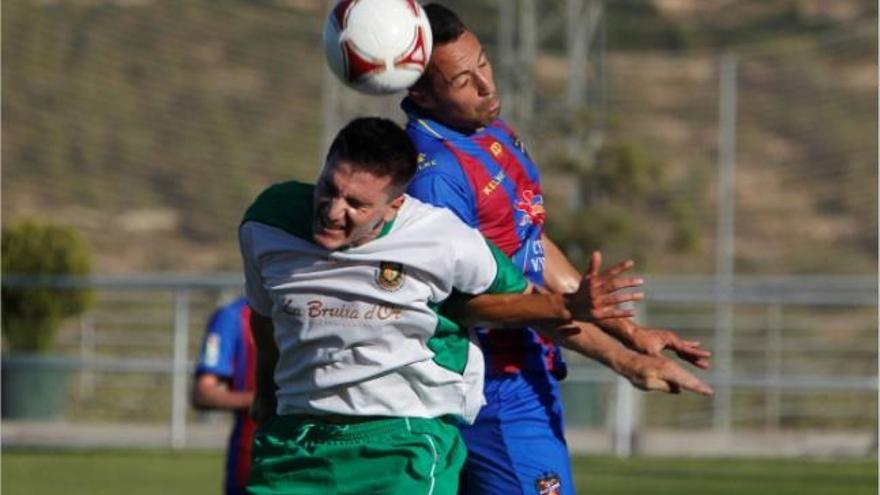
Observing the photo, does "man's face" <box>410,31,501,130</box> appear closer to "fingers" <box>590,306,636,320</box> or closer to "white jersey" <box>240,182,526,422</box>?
"white jersey" <box>240,182,526,422</box>

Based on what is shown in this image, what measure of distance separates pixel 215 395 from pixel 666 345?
399 cm

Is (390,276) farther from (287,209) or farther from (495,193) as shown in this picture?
(495,193)

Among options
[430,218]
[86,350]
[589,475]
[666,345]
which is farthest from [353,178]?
[86,350]

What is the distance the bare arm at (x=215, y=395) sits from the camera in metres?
9.42

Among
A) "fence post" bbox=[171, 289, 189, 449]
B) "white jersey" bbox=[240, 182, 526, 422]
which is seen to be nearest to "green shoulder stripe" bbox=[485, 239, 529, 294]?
"white jersey" bbox=[240, 182, 526, 422]

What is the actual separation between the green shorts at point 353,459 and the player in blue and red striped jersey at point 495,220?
62 centimetres

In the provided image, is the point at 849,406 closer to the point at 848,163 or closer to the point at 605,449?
the point at 605,449

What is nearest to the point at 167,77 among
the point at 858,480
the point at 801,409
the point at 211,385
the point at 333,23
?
the point at 801,409

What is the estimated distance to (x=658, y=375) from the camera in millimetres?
6211

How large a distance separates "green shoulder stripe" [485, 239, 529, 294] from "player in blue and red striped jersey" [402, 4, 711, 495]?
326mm

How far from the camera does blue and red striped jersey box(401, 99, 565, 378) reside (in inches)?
243

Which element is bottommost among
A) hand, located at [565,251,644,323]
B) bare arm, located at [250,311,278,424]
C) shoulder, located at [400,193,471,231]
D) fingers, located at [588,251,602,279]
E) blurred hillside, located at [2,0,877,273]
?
bare arm, located at [250,311,278,424]

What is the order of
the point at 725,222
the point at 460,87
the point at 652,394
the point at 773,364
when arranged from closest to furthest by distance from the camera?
the point at 460,87 < the point at 773,364 < the point at 725,222 < the point at 652,394

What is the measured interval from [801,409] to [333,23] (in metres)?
17.4
